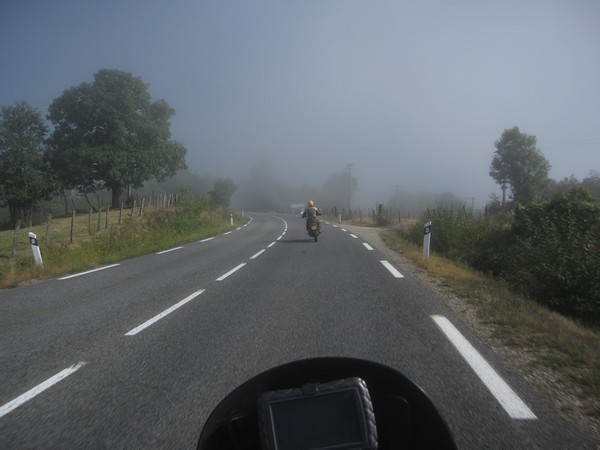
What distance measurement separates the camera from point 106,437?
2.85m

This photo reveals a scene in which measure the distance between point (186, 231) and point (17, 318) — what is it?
763 inches

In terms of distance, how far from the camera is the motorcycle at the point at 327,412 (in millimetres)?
1671

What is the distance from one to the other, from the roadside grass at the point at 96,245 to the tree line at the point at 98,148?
1155 cm

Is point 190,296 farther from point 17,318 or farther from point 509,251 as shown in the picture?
point 509,251

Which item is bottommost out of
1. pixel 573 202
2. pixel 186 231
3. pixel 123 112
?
pixel 186 231

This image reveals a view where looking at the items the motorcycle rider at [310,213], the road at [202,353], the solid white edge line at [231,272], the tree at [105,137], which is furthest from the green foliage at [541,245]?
the tree at [105,137]

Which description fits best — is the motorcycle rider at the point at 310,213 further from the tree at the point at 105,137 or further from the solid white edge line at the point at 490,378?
the tree at the point at 105,137

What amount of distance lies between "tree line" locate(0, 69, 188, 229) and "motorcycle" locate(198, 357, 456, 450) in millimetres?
37773

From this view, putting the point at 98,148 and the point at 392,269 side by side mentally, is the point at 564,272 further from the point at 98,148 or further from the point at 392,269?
the point at 98,148

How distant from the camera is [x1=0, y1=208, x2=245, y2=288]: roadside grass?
11.9 m

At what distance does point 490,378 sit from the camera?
12.3 ft

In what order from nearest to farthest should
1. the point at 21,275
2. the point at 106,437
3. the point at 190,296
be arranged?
the point at 106,437
the point at 190,296
the point at 21,275

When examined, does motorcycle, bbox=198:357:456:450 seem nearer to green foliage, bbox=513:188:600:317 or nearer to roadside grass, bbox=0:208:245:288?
green foliage, bbox=513:188:600:317

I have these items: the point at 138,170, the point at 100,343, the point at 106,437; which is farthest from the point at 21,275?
the point at 138,170
